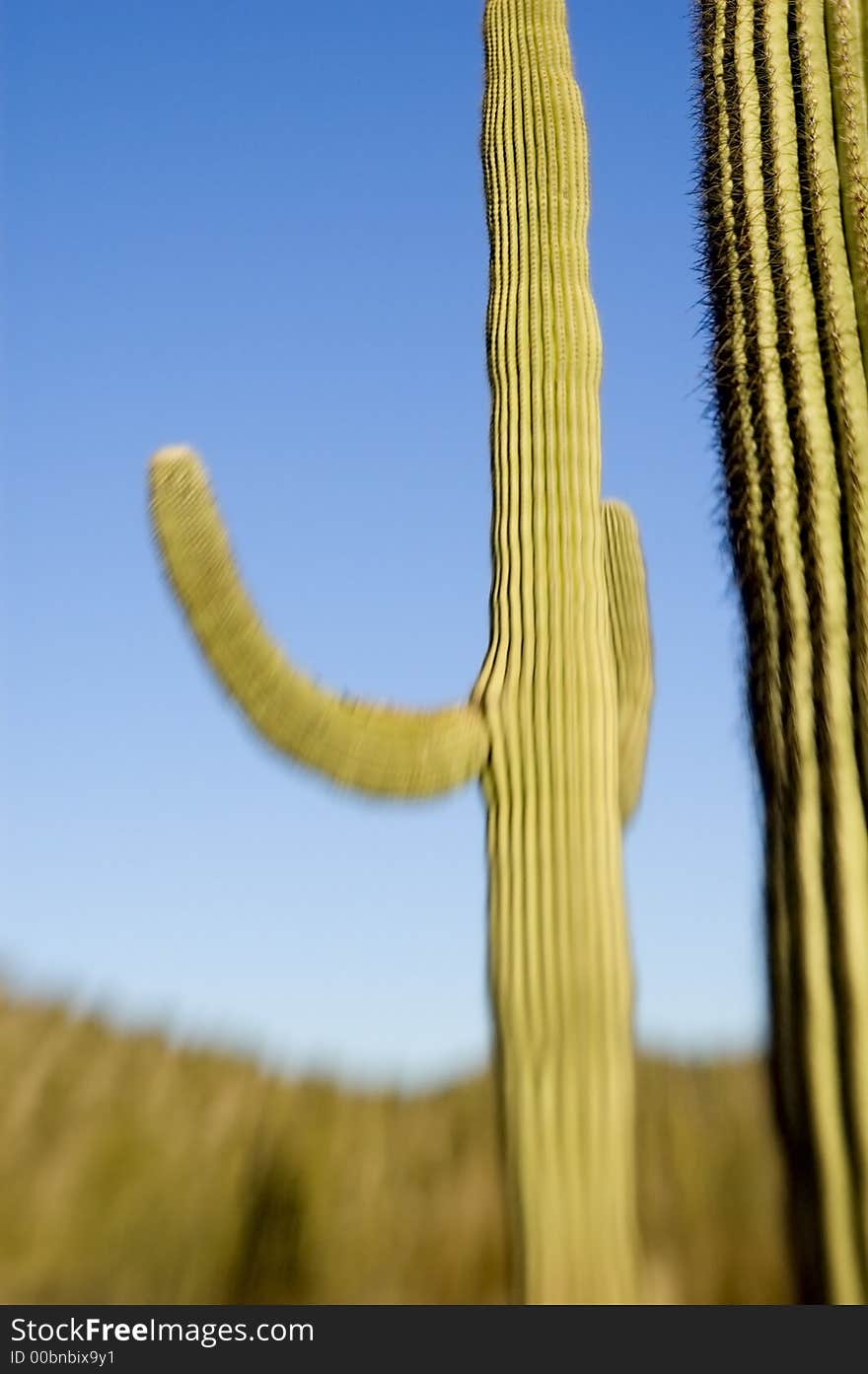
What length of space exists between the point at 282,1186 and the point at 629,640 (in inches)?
78.3

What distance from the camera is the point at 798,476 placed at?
130 inches

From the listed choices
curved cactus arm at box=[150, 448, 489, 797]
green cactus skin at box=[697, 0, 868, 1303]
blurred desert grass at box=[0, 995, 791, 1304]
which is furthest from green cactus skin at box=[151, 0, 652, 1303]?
green cactus skin at box=[697, 0, 868, 1303]

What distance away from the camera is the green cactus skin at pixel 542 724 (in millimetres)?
3354

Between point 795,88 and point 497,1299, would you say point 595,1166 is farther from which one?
point 795,88

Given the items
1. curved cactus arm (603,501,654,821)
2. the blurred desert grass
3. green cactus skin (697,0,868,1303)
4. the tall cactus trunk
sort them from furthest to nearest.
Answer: curved cactus arm (603,501,654,821)
the blurred desert grass
the tall cactus trunk
green cactus skin (697,0,868,1303)

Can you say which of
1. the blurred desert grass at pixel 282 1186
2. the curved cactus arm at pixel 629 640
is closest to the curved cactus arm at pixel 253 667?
the curved cactus arm at pixel 629 640

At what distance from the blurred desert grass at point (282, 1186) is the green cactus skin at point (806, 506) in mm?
755

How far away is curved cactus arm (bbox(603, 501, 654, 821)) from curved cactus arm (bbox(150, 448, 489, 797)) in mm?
869

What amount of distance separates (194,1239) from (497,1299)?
2.89 feet

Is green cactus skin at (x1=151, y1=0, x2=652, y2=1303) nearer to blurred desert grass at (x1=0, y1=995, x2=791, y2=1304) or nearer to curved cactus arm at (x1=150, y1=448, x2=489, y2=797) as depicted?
curved cactus arm at (x1=150, y1=448, x2=489, y2=797)

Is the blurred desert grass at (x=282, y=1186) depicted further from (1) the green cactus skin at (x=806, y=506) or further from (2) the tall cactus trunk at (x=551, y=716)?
(1) the green cactus skin at (x=806, y=506)

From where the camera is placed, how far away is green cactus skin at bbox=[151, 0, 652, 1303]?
3.35 m
